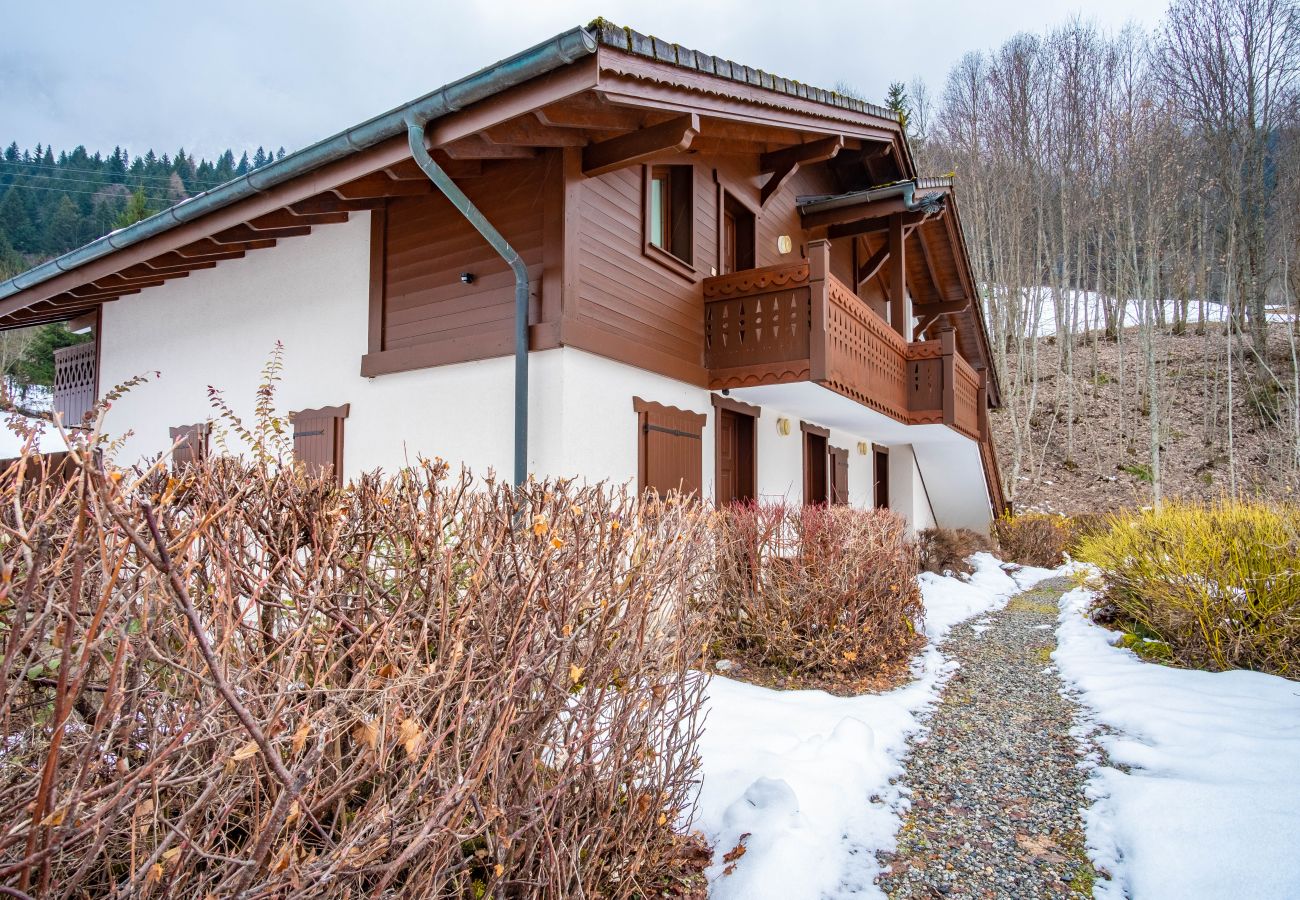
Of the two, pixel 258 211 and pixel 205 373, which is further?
pixel 205 373

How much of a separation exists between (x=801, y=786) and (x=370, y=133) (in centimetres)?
563

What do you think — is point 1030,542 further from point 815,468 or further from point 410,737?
point 410,737

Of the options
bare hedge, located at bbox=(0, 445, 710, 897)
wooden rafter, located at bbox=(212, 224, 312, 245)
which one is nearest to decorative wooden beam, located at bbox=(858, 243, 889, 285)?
wooden rafter, located at bbox=(212, 224, 312, 245)

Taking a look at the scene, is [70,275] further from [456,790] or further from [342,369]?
[456,790]

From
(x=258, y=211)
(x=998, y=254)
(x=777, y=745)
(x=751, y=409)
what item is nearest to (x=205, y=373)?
(x=258, y=211)

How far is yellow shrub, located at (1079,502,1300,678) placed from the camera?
5.26 metres

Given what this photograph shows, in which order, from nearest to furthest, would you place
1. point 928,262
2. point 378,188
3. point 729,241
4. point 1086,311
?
point 378,188 → point 729,241 → point 928,262 → point 1086,311

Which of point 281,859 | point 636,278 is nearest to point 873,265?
point 636,278

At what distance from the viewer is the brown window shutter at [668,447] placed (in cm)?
722

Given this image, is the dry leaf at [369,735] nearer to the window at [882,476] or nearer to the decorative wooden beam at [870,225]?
the decorative wooden beam at [870,225]

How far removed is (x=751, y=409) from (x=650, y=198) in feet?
10.1

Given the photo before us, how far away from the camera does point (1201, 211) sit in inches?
918

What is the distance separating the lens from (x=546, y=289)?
6426mm

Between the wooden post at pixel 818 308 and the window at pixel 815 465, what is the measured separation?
11.4 ft
